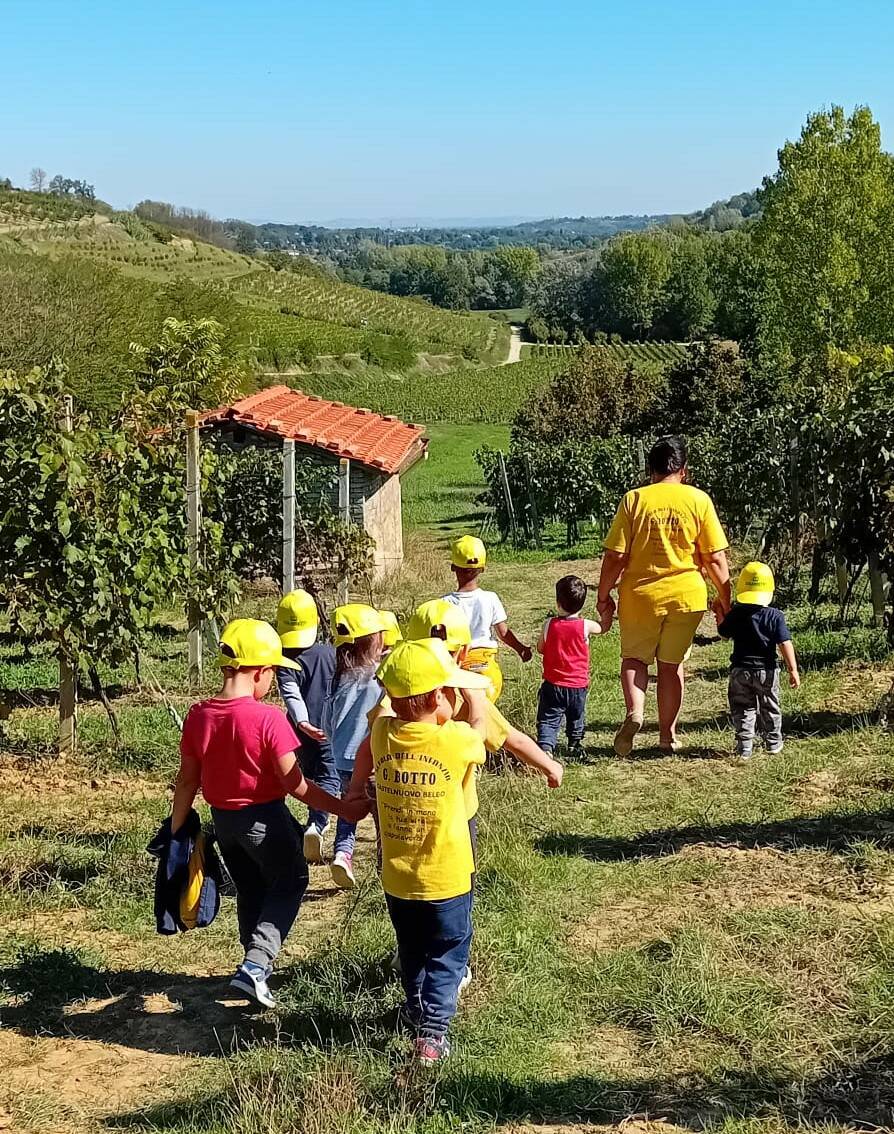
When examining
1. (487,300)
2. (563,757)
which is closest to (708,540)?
(563,757)

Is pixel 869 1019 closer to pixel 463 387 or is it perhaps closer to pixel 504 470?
pixel 504 470

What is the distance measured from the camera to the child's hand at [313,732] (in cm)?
501

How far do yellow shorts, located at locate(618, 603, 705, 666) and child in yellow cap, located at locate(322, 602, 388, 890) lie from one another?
74.7 inches

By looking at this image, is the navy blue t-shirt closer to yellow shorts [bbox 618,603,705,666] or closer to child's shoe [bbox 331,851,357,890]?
yellow shorts [bbox 618,603,705,666]

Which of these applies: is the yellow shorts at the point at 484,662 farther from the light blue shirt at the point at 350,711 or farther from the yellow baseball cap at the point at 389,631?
the light blue shirt at the point at 350,711

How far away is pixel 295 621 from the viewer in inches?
209

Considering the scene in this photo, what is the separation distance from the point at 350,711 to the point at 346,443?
33.1ft

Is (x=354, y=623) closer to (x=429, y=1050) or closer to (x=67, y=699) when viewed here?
(x=429, y=1050)

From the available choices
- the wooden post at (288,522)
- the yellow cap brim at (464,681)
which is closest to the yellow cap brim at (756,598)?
the yellow cap brim at (464,681)

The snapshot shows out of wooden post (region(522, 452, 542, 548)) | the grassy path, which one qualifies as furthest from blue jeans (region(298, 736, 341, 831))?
wooden post (region(522, 452, 542, 548))

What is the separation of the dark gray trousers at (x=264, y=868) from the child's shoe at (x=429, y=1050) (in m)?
0.72

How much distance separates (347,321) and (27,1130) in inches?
3069

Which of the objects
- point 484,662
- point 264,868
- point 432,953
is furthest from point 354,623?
point 432,953

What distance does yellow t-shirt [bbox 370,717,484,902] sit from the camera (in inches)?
140
